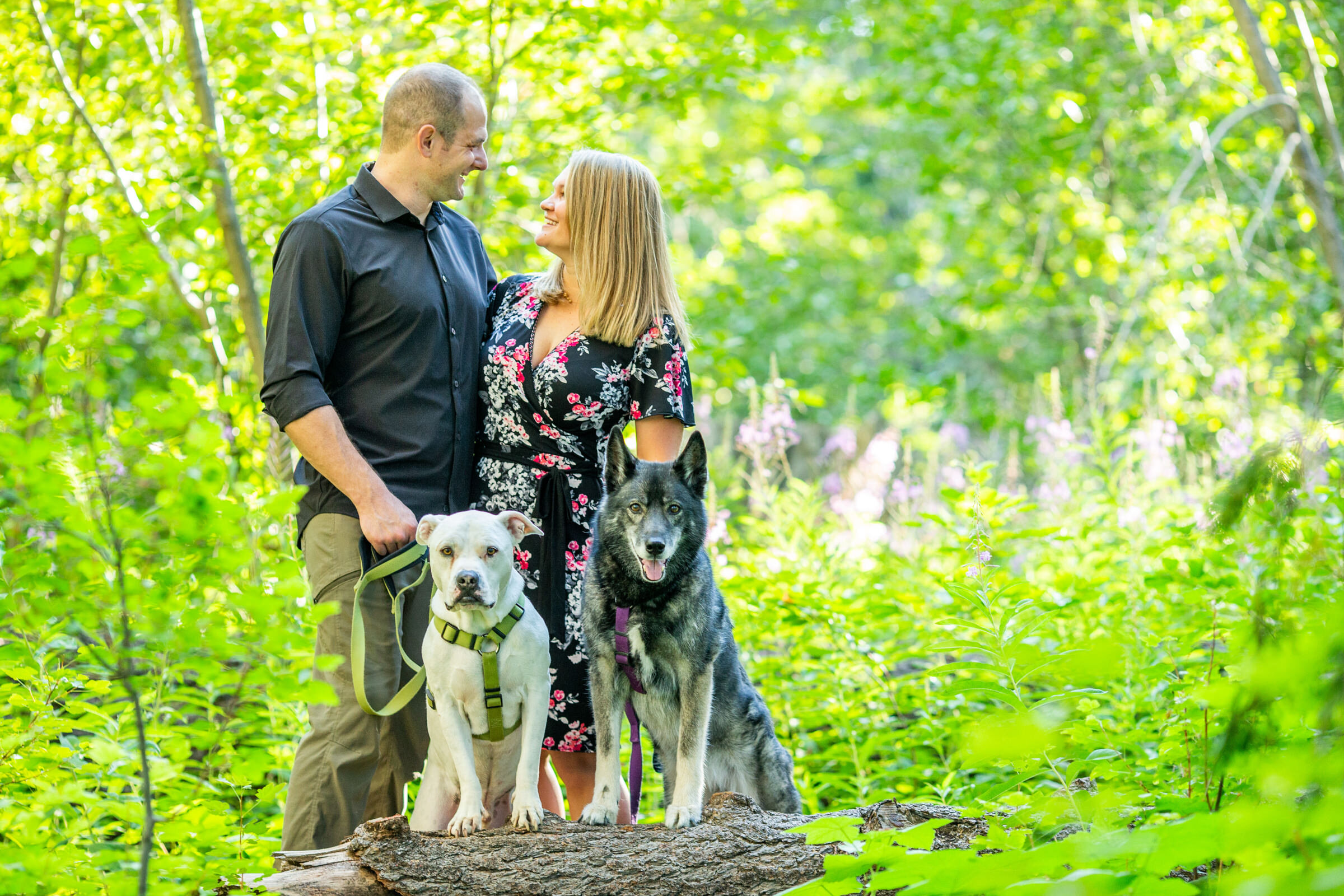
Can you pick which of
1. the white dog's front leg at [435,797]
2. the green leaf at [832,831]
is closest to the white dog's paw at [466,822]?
the white dog's front leg at [435,797]

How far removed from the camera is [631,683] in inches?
118

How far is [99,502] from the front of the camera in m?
2.04

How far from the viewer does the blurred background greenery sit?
181 cm

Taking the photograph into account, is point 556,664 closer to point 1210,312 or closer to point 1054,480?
point 1054,480

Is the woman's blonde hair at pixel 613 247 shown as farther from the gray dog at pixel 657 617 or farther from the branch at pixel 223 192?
the branch at pixel 223 192

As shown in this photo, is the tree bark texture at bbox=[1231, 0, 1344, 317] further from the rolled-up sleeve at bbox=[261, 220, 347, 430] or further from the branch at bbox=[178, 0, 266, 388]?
the branch at bbox=[178, 0, 266, 388]

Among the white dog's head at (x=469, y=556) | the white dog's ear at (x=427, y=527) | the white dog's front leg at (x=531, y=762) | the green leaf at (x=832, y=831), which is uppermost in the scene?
the white dog's ear at (x=427, y=527)

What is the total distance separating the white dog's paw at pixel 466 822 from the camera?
2629 millimetres

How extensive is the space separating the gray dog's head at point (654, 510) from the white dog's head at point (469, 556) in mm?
331

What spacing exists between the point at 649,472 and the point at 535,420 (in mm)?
501

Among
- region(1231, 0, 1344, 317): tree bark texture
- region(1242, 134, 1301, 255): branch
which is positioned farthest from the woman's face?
region(1231, 0, 1344, 317): tree bark texture

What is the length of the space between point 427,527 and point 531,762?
2.34 feet

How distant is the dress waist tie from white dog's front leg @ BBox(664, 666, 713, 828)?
570 mm

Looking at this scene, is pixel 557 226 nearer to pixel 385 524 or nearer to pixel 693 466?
pixel 693 466
